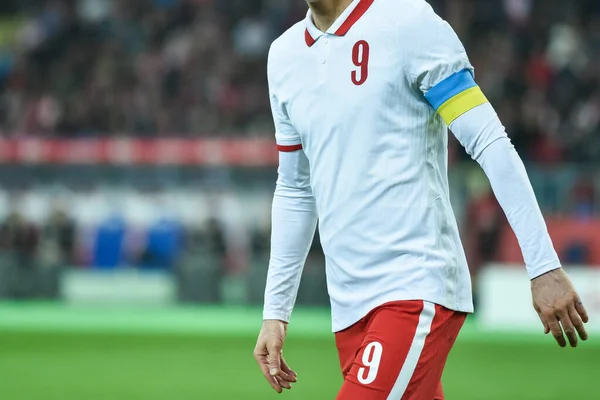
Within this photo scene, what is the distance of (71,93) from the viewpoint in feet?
64.1

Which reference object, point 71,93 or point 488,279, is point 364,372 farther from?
point 71,93

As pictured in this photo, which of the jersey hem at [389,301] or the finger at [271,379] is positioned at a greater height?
the jersey hem at [389,301]

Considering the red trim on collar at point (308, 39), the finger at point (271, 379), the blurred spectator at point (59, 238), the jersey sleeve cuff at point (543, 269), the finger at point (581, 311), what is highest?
the red trim on collar at point (308, 39)

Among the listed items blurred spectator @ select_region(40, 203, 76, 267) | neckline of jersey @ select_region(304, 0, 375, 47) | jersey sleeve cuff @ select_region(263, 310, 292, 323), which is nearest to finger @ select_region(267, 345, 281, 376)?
jersey sleeve cuff @ select_region(263, 310, 292, 323)

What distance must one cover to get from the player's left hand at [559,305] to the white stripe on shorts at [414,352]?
1.06 feet

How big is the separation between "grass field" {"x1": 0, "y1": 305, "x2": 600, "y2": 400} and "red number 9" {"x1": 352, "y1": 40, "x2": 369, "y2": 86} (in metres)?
6.19

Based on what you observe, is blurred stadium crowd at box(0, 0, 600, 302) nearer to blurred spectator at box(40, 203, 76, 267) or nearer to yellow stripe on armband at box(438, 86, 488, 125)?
blurred spectator at box(40, 203, 76, 267)

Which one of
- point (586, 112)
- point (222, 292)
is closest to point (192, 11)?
point (222, 292)

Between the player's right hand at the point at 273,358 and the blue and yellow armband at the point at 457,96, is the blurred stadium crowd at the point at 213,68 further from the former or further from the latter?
the blue and yellow armband at the point at 457,96

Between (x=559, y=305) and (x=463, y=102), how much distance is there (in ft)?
1.96

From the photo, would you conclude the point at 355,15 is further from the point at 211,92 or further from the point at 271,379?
the point at 211,92

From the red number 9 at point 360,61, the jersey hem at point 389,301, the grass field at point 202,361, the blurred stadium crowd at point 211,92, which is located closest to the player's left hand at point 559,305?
the jersey hem at point 389,301

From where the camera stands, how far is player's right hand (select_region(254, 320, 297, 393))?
11.4 ft

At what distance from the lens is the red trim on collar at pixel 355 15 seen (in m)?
3.22
